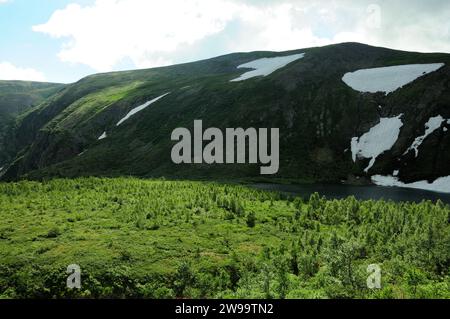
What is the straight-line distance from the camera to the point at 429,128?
91375mm

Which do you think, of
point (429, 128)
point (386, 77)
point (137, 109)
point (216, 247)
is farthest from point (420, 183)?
point (137, 109)

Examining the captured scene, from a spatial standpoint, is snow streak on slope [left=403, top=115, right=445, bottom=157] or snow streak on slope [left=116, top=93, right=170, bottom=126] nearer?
snow streak on slope [left=403, top=115, right=445, bottom=157]

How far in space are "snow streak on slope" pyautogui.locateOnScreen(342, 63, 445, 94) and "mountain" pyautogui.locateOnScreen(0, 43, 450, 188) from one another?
0.90 feet

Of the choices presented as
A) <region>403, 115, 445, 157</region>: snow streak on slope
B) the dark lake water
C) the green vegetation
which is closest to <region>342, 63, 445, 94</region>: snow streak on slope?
<region>403, 115, 445, 157</region>: snow streak on slope

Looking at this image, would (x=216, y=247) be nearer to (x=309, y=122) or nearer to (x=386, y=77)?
(x=309, y=122)

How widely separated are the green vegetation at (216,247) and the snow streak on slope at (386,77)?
67.0 m

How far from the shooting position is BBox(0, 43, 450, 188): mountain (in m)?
91.5

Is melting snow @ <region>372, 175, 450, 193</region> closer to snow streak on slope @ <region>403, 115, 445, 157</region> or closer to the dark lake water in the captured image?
the dark lake water

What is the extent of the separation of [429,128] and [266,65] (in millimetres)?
88370

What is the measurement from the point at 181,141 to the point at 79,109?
80.1 metres

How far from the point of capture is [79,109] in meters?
176

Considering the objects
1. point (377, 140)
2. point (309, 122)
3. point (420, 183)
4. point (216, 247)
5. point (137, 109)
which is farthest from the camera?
point (137, 109)
